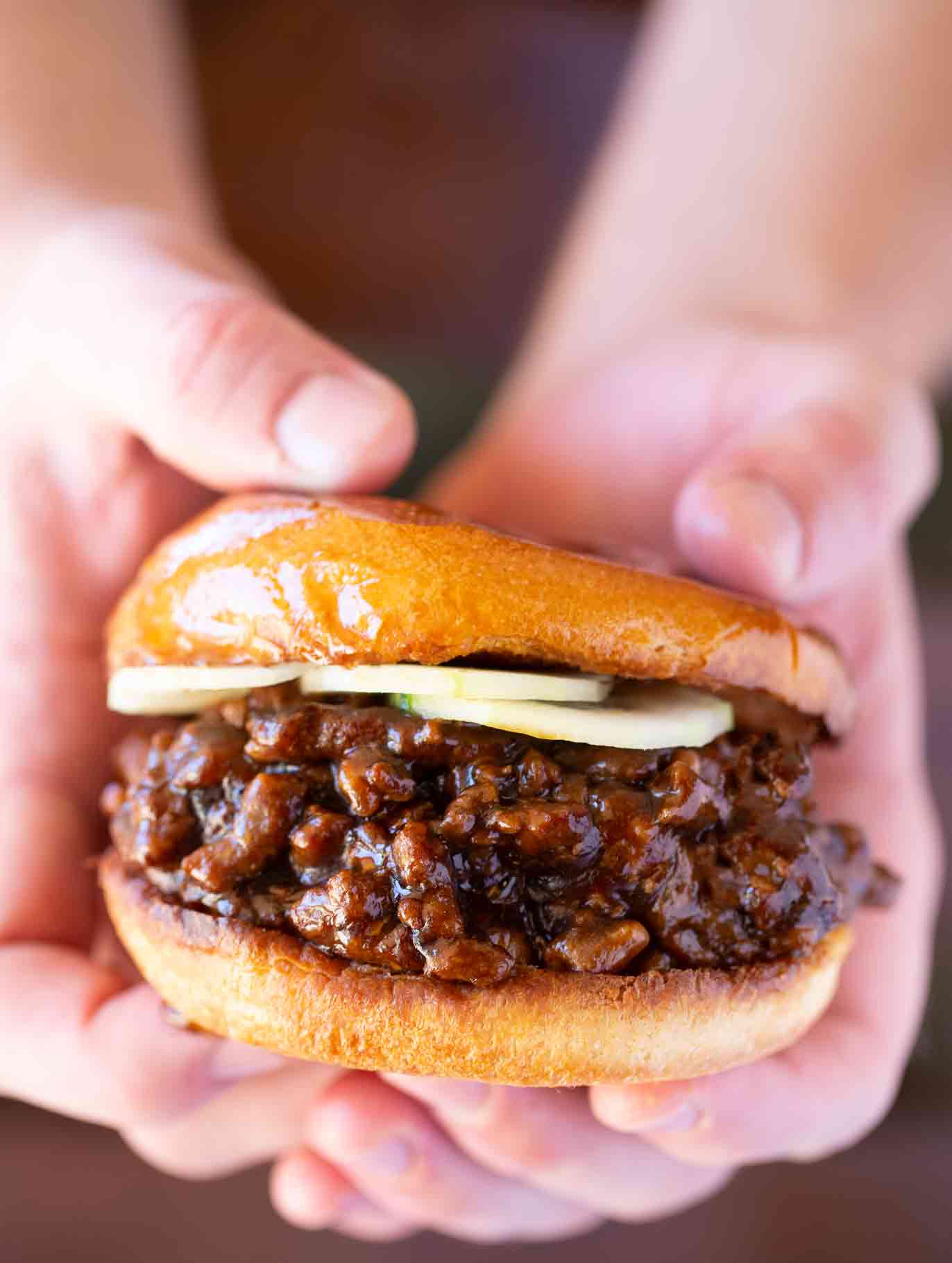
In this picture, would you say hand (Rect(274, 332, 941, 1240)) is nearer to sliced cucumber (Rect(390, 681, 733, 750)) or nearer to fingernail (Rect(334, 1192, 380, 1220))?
fingernail (Rect(334, 1192, 380, 1220))

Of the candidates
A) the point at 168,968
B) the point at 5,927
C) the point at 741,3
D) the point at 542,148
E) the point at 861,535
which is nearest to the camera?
the point at 168,968

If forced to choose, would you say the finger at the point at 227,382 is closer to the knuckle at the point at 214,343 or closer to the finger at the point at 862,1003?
the knuckle at the point at 214,343

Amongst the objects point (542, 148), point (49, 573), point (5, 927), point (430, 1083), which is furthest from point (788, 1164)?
point (542, 148)

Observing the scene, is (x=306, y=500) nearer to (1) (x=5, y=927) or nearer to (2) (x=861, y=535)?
(1) (x=5, y=927)

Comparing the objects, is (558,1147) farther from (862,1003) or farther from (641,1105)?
(862,1003)

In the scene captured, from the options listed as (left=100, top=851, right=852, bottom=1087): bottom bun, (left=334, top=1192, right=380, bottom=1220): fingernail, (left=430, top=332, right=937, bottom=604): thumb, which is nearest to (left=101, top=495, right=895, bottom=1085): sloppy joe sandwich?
(left=100, top=851, right=852, bottom=1087): bottom bun

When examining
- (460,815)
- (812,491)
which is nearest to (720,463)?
(812,491)
